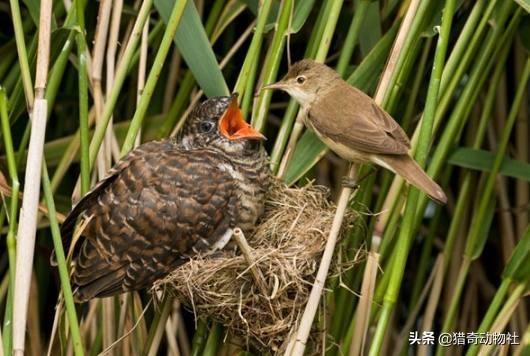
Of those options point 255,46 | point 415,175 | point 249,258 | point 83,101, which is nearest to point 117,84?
point 83,101

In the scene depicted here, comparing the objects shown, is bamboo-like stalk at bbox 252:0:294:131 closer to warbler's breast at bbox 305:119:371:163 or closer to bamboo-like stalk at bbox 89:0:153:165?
warbler's breast at bbox 305:119:371:163

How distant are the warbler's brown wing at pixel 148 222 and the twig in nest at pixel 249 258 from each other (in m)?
0.17

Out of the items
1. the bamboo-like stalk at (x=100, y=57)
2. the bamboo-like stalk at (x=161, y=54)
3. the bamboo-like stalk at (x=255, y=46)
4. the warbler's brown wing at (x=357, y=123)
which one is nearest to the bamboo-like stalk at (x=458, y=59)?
the warbler's brown wing at (x=357, y=123)

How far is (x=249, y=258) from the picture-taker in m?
2.02

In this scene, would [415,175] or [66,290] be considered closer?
[66,290]

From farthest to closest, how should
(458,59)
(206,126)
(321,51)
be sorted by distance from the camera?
Answer: (206,126) < (321,51) < (458,59)

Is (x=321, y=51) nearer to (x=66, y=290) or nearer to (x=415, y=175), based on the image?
(x=415, y=175)

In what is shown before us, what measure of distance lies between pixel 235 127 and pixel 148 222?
0.32m

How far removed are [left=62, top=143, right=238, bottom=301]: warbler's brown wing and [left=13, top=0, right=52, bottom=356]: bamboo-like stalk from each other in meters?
0.29

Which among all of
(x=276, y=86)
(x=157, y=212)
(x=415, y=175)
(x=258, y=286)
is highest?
(x=276, y=86)

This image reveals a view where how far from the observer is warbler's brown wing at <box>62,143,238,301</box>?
214 centimetres

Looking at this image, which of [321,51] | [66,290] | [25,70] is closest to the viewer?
[66,290]

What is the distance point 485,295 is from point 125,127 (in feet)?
3.29

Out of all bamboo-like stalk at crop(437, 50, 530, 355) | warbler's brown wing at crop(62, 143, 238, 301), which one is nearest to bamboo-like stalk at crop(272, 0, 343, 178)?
warbler's brown wing at crop(62, 143, 238, 301)
